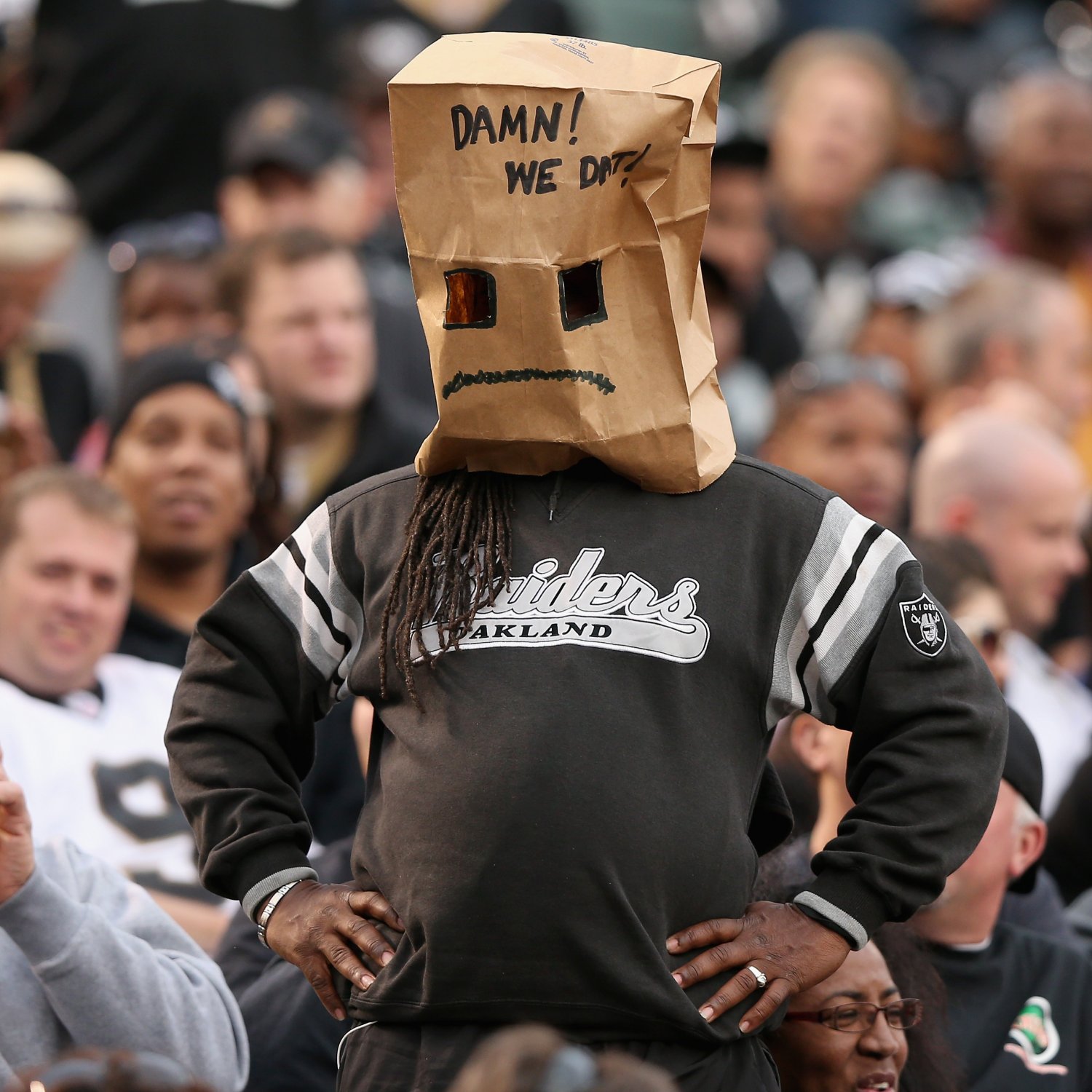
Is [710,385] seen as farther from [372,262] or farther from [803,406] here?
[372,262]

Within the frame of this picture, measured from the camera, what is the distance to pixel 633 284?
259 cm

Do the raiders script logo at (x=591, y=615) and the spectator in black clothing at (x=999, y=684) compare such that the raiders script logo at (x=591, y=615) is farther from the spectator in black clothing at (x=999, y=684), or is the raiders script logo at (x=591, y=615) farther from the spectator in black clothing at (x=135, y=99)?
the spectator in black clothing at (x=135, y=99)

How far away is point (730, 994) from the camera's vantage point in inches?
99.0

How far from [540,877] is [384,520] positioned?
23.2 inches

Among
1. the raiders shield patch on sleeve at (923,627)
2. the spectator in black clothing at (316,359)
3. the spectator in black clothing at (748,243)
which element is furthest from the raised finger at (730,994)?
the spectator in black clothing at (748,243)

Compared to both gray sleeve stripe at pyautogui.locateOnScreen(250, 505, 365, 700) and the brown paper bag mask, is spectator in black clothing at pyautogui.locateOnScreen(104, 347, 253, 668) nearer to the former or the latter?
gray sleeve stripe at pyautogui.locateOnScreen(250, 505, 365, 700)

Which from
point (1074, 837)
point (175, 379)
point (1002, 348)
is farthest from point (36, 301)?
point (1074, 837)

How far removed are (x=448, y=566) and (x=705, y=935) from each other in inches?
23.7

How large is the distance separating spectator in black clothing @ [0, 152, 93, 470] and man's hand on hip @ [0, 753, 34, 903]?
315 centimetres

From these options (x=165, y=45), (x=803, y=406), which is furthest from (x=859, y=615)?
(x=165, y=45)

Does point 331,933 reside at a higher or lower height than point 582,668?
lower

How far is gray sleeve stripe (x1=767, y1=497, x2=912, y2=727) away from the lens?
2602 mm

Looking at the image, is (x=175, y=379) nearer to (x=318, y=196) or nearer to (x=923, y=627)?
(x=318, y=196)

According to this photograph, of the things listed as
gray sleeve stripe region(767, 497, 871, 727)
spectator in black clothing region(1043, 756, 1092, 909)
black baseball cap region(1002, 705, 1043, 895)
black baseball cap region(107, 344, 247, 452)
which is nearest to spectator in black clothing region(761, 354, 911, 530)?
spectator in black clothing region(1043, 756, 1092, 909)
